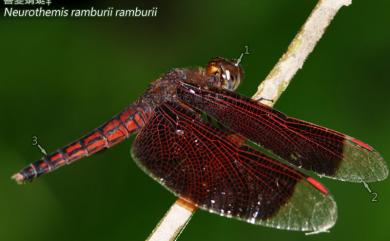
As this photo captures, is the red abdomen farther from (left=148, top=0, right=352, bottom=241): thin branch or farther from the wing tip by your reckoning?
the wing tip

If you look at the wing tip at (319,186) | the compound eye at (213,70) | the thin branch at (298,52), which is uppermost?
the thin branch at (298,52)

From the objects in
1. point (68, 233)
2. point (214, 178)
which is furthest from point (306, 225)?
point (68, 233)

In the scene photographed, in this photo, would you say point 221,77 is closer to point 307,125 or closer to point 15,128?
point 307,125

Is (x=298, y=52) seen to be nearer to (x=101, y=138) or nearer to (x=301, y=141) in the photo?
(x=301, y=141)

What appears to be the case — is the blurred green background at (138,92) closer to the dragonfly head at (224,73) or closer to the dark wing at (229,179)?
the dragonfly head at (224,73)

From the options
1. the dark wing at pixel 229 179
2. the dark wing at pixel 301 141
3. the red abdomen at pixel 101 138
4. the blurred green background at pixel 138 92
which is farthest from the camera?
the blurred green background at pixel 138 92

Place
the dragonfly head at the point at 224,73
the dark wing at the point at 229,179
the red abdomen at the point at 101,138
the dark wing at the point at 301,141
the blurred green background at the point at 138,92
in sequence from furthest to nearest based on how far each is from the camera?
1. the blurred green background at the point at 138,92
2. the dragonfly head at the point at 224,73
3. the red abdomen at the point at 101,138
4. the dark wing at the point at 301,141
5. the dark wing at the point at 229,179

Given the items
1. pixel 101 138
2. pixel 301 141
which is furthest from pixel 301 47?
pixel 101 138

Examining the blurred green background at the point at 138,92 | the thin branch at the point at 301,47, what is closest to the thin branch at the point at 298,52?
the thin branch at the point at 301,47
